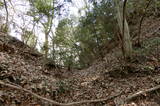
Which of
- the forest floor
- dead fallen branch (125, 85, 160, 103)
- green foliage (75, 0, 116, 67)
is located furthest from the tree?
dead fallen branch (125, 85, 160, 103)

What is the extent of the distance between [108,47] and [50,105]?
8.96 meters

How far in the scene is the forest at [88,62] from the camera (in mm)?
4227

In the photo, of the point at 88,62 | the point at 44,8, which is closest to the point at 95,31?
the point at 88,62

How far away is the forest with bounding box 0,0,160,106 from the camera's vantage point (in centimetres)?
423

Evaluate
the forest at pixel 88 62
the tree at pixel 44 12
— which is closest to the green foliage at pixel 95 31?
the forest at pixel 88 62

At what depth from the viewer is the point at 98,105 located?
4.20 m

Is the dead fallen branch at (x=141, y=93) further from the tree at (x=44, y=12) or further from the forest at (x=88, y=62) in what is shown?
the tree at (x=44, y=12)

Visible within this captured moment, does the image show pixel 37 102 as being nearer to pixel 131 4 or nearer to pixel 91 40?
pixel 131 4

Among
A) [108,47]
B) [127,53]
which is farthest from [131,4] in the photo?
[108,47]

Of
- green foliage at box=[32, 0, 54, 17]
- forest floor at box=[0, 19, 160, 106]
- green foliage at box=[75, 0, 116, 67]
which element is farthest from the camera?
green foliage at box=[32, 0, 54, 17]

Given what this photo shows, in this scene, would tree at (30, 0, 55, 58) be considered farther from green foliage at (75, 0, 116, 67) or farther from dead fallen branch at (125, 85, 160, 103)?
dead fallen branch at (125, 85, 160, 103)

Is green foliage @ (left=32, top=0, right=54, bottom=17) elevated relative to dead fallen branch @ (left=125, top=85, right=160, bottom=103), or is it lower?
elevated

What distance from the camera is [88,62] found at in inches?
501

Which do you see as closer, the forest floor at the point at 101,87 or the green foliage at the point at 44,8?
the forest floor at the point at 101,87
